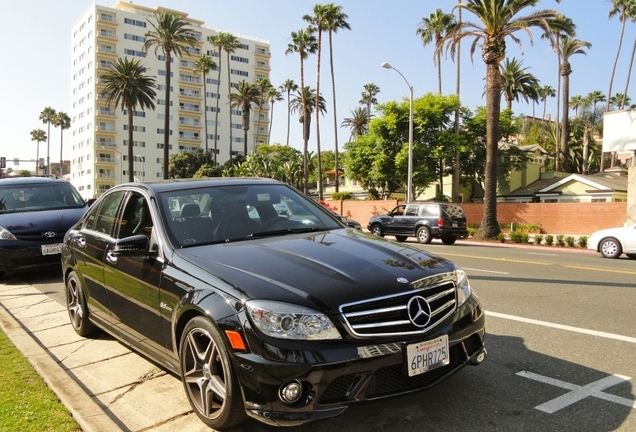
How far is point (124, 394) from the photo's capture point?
4.24 meters

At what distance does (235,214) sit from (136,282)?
951 mm

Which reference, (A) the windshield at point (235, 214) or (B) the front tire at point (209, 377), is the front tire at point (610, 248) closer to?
(A) the windshield at point (235, 214)

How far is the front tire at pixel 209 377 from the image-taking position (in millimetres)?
3195

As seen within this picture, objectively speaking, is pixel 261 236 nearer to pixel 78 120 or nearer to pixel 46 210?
pixel 46 210

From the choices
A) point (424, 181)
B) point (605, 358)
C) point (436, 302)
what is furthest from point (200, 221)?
point (424, 181)

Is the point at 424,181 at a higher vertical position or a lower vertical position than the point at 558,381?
higher

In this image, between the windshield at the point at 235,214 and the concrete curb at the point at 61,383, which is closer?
the concrete curb at the point at 61,383

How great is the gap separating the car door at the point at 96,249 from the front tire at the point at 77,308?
213 millimetres

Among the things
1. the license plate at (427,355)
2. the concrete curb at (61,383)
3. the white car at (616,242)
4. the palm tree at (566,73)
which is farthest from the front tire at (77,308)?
the palm tree at (566,73)

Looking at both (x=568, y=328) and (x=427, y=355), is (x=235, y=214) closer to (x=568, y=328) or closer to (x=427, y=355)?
(x=427, y=355)

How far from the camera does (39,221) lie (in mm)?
9461

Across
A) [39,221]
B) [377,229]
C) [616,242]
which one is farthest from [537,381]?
[377,229]

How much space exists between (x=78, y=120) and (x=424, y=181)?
8180 cm

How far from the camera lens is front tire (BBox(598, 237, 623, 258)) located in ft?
54.5
